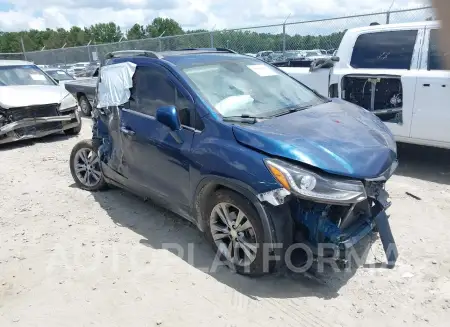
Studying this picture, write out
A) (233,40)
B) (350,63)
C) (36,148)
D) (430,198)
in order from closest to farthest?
(430,198) < (350,63) < (36,148) < (233,40)

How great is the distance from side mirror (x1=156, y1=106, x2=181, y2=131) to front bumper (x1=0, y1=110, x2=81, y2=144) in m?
5.44

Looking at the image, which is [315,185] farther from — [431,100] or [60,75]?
[60,75]

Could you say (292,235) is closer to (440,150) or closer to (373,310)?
(373,310)

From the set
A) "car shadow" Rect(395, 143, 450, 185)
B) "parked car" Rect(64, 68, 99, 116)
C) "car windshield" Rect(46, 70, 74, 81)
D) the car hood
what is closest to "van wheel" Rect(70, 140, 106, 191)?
the car hood

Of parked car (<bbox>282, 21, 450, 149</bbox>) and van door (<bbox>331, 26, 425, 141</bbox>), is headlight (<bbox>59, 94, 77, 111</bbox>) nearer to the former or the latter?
parked car (<bbox>282, 21, 450, 149</bbox>)

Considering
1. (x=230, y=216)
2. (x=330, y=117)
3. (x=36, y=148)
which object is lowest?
(x=36, y=148)

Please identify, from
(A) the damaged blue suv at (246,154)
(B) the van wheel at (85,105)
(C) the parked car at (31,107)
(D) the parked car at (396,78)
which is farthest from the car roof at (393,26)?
(B) the van wheel at (85,105)

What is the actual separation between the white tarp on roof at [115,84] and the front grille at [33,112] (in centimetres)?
385

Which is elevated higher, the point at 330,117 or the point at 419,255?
the point at 330,117

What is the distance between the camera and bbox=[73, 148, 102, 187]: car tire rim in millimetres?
5090

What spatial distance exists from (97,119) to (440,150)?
5132 mm

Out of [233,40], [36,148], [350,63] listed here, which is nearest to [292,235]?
[350,63]

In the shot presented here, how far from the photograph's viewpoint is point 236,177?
2916 millimetres

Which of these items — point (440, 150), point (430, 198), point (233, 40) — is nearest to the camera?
point (430, 198)
